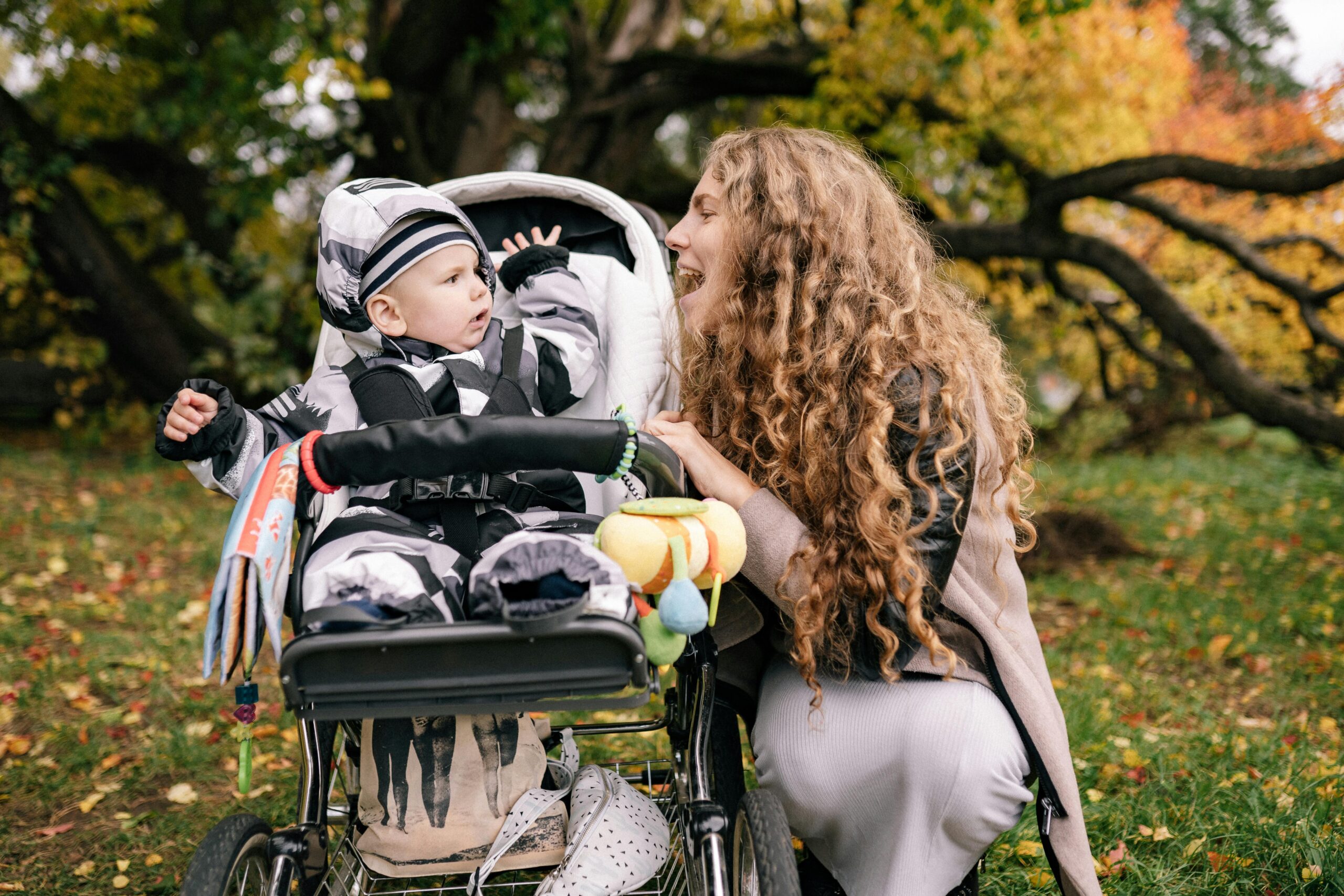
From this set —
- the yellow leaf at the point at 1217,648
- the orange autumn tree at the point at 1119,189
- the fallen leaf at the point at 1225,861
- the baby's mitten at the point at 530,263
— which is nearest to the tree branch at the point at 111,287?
the orange autumn tree at the point at 1119,189

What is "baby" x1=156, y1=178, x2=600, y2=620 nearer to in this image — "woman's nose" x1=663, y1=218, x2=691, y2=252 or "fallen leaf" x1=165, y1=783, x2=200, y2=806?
"woman's nose" x1=663, y1=218, x2=691, y2=252

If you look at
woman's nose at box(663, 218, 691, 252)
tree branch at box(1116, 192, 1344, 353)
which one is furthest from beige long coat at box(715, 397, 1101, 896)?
tree branch at box(1116, 192, 1344, 353)

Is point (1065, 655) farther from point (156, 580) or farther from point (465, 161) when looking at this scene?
point (465, 161)

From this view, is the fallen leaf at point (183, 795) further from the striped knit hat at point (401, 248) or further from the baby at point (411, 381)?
the striped knit hat at point (401, 248)

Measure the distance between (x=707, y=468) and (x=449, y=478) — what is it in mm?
469

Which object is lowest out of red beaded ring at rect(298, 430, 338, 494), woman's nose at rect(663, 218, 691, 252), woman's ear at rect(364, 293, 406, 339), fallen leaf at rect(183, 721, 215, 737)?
fallen leaf at rect(183, 721, 215, 737)

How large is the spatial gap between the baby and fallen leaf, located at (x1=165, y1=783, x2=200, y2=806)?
155 cm

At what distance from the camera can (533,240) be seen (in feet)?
7.73

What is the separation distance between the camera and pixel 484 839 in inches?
63.0

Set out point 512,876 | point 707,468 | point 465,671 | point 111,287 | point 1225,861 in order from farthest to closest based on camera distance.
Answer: point 111,287 < point 512,876 < point 1225,861 < point 707,468 < point 465,671

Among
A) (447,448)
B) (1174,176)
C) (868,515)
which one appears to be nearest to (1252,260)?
(1174,176)

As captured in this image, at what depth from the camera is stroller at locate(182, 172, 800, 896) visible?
1.27m

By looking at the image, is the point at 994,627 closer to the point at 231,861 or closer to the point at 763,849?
the point at 763,849

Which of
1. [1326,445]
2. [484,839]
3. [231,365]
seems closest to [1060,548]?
[1326,445]
